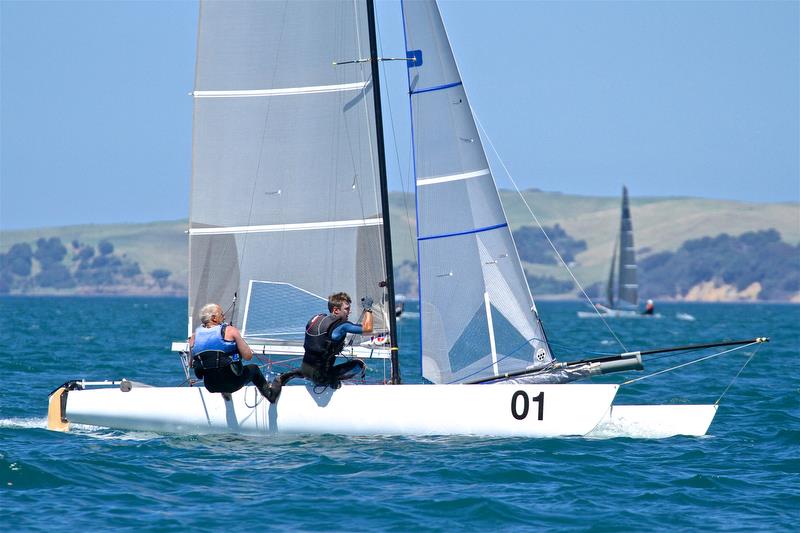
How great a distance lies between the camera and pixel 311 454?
41.0 ft

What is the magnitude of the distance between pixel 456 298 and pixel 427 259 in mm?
571

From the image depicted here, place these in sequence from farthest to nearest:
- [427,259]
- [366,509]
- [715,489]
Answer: [427,259]
[715,489]
[366,509]

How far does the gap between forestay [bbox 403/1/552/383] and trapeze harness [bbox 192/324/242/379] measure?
2.52 meters

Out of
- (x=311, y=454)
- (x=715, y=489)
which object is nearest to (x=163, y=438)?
(x=311, y=454)

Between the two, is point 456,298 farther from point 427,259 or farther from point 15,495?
point 15,495

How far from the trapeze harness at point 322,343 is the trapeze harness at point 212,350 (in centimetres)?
80

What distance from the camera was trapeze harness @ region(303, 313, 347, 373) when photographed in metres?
13.2

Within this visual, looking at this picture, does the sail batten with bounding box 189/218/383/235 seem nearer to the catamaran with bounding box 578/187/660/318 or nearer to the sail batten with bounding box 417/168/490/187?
the sail batten with bounding box 417/168/490/187

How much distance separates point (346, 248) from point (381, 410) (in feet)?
7.96

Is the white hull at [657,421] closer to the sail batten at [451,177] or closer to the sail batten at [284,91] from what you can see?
the sail batten at [451,177]

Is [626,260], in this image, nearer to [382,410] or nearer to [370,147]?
[370,147]

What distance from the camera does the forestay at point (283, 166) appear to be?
583 inches

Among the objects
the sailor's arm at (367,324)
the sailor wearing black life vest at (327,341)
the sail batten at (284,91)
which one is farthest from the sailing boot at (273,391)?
the sail batten at (284,91)

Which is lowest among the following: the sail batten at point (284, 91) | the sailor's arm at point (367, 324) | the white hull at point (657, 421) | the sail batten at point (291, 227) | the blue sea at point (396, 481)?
the blue sea at point (396, 481)
